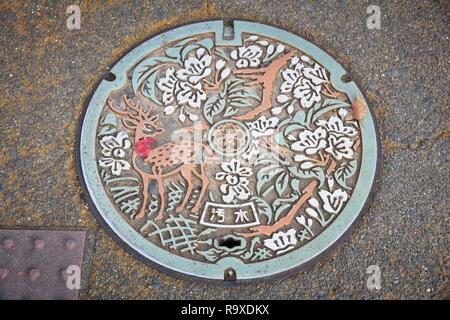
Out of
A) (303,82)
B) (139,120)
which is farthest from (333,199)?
(139,120)

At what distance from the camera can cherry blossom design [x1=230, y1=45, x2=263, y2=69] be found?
87.6 inches

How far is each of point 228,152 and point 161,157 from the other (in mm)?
281

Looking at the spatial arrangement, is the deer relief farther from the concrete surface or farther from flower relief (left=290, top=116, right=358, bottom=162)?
flower relief (left=290, top=116, right=358, bottom=162)

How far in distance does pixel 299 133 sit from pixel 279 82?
0.25 m

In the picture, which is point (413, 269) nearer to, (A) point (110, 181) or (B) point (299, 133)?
(B) point (299, 133)

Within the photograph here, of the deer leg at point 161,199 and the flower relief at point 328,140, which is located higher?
the flower relief at point 328,140

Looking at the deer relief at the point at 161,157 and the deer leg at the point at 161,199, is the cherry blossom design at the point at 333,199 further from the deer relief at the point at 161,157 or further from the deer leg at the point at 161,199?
the deer leg at the point at 161,199

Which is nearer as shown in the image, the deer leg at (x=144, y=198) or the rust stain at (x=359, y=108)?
the deer leg at (x=144, y=198)

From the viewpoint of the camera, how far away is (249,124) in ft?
7.04

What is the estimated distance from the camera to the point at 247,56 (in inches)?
88.0

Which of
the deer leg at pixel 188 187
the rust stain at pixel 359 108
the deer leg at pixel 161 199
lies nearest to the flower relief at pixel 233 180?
the deer leg at pixel 188 187

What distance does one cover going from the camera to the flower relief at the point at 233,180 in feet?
6.81

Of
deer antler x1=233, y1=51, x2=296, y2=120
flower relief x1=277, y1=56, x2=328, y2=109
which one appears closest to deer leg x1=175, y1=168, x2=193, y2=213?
deer antler x1=233, y1=51, x2=296, y2=120
